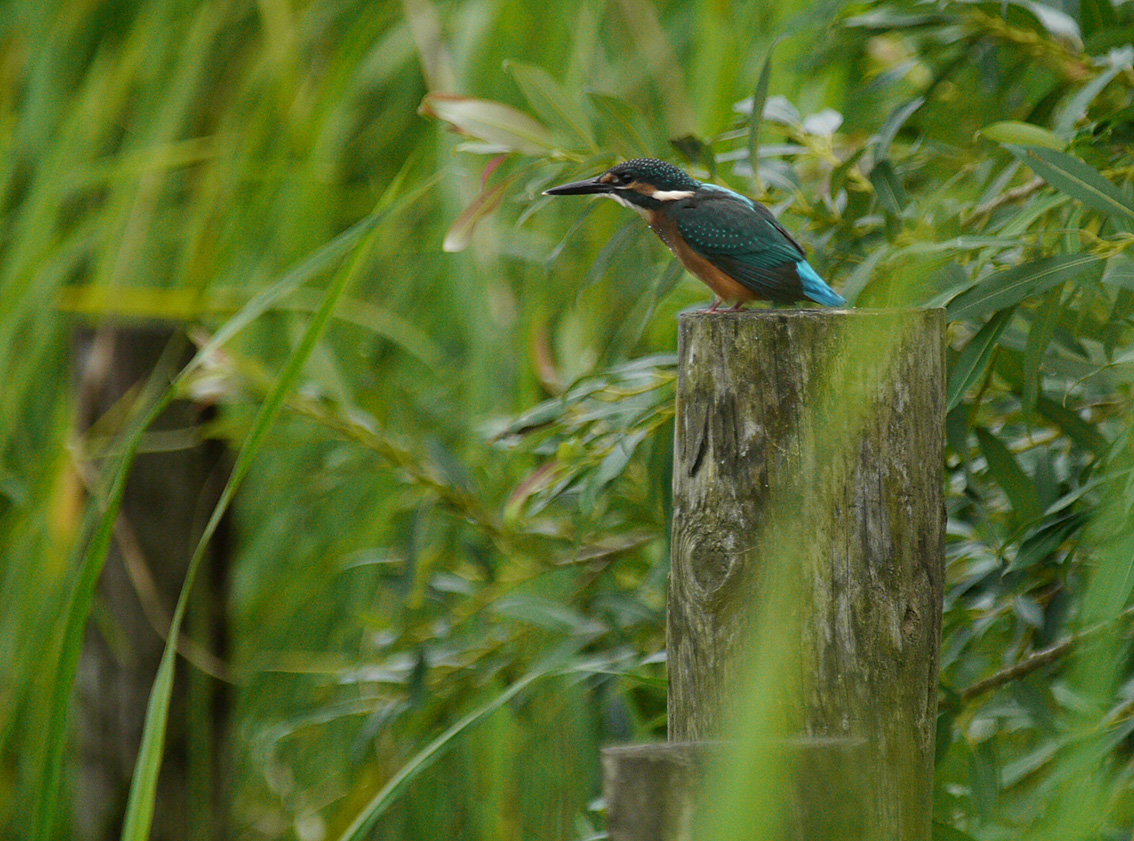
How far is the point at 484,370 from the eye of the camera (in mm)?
1652

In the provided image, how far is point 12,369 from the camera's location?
83.4 inches

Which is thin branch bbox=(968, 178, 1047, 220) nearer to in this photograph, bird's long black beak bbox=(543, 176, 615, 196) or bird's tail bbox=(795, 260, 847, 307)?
bird's tail bbox=(795, 260, 847, 307)

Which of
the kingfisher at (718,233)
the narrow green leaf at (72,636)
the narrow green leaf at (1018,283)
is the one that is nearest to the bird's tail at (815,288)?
the kingfisher at (718,233)

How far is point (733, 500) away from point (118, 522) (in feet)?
3.88

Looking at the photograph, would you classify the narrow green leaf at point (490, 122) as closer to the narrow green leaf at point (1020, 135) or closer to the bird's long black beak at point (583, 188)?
the bird's long black beak at point (583, 188)

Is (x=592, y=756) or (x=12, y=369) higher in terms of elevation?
(x=12, y=369)

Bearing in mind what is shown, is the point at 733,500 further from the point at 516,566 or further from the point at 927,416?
the point at 516,566

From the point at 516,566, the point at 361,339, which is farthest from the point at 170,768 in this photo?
the point at 361,339

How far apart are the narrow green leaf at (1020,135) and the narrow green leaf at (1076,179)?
0.02 metres

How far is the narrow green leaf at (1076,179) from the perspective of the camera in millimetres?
861

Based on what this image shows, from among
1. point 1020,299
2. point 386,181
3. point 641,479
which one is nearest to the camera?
point 1020,299

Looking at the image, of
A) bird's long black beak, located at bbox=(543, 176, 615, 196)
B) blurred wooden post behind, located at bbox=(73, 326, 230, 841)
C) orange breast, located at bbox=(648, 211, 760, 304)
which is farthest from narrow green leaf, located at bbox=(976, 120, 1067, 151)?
blurred wooden post behind, located at bbox=(73, 326, 230, 841)

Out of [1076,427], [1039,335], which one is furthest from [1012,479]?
[1039,335]

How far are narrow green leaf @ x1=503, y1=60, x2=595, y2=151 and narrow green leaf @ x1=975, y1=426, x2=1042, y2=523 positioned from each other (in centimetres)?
48
